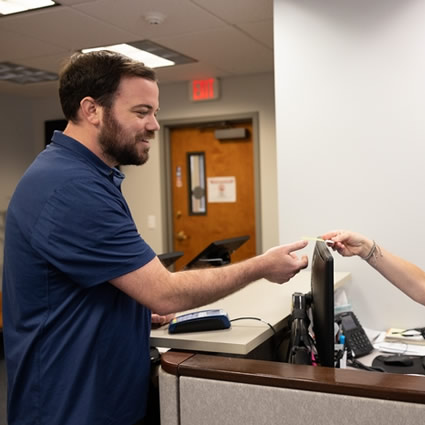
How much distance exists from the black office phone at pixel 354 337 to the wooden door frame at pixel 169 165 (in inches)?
99.9

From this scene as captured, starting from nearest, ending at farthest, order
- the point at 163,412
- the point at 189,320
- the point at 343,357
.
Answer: the point at 163,412
the point at 189,320
the point at 343,357

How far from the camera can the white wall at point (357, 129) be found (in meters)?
2.45

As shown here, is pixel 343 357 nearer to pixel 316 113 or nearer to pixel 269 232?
pixel 316 113

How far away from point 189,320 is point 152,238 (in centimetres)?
376

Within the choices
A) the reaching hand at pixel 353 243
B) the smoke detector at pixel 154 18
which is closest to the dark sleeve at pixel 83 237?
the reaching hand at pixel 353 243

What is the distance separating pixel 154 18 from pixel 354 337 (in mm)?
2153

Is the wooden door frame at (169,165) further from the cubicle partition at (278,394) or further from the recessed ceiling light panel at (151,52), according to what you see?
the cubicle partition at (278,394)

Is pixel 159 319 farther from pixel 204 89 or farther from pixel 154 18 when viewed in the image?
pixel 204 89

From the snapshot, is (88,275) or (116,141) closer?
(88,275)

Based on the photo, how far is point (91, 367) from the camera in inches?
49.3

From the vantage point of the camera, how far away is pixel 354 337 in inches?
84.7

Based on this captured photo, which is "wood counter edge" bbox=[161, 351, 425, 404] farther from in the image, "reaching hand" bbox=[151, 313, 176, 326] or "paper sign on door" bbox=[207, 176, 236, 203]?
"paper sign on door" bbox=[207, 176, 236, 203]

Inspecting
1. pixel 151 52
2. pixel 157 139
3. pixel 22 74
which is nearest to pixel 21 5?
pixel 151 52

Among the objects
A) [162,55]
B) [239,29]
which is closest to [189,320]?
[239,29]
